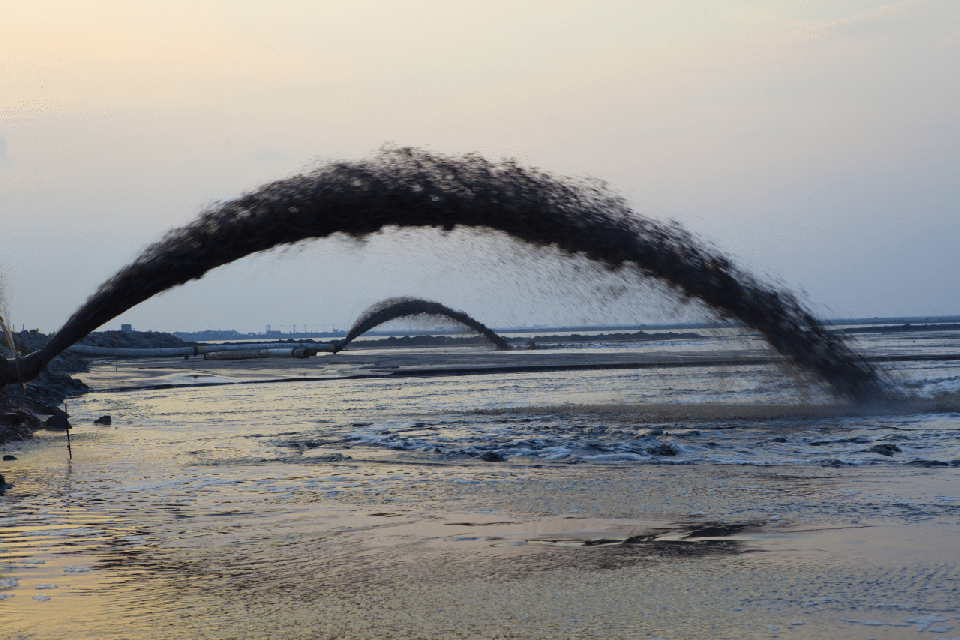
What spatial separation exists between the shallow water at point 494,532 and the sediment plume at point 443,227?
162 centimetres

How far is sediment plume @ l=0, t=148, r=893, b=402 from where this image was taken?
385 inches

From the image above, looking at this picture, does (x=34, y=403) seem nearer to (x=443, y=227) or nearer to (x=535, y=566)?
(x=443, y=227)

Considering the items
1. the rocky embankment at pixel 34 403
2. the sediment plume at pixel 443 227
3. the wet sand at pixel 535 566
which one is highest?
the sediment plume at pixel 443 227

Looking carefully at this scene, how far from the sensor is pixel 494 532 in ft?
17.0

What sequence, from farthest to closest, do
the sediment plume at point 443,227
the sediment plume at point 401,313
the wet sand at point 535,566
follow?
the sediment plume at point 401,313 < the sediment plume at point 443,227 < the wet sand at point 535,566

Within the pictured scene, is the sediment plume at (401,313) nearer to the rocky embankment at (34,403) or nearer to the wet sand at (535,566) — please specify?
the rocky embankment at (34,403)

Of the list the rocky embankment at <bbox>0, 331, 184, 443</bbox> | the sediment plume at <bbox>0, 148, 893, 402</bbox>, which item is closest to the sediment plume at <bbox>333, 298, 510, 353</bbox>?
the rocky embankment at <bbox>0, 331, 184, 443</bbox>

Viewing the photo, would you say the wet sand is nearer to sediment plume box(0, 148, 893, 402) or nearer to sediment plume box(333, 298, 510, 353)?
sediment plume box(0, 148, 893, 402)

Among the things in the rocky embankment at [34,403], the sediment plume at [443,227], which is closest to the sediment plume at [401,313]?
the rocky embankment at [34,403]

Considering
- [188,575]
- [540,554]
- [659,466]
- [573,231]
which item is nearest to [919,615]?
[540,554]

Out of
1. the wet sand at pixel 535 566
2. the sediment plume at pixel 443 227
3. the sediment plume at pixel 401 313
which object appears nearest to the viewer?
the wet sand at pixel 535 566

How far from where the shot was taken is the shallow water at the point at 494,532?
142 inches

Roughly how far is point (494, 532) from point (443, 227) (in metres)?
5.94

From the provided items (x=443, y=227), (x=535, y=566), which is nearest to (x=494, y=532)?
(x=535, y=566)
